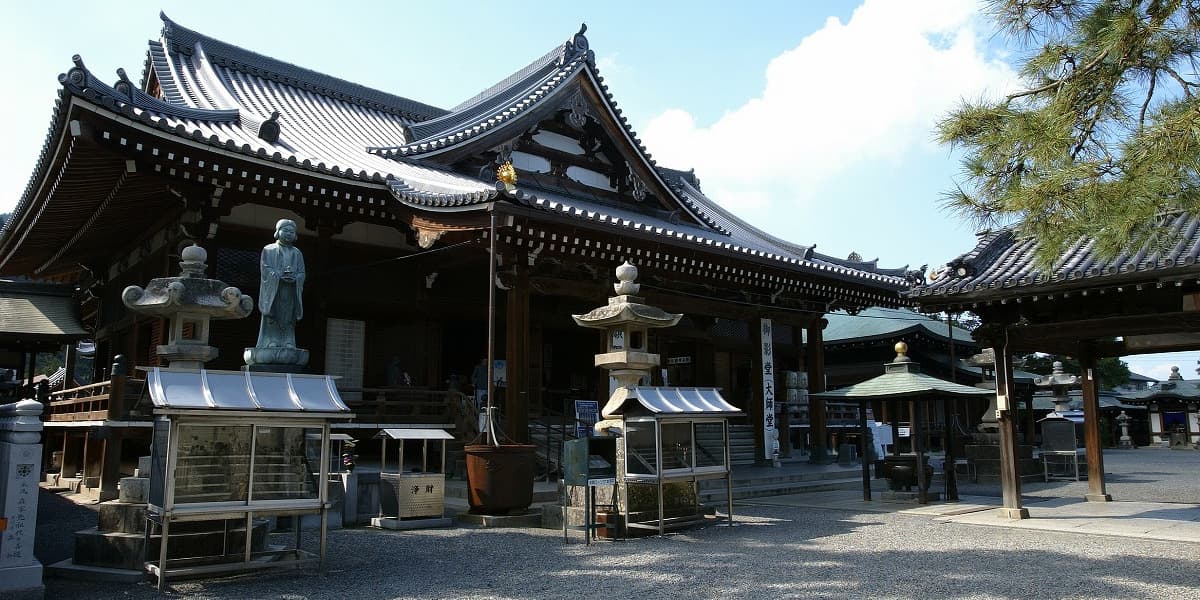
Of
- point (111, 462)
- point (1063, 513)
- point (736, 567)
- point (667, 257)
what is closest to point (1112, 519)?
point (1063, 513)

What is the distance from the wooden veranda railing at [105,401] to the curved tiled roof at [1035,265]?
1029 cm

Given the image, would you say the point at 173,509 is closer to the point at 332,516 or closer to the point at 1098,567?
the point at 332,516

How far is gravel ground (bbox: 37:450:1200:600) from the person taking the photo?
599 cm

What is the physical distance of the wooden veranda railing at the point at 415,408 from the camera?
12.8m

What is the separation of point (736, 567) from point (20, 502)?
5489mm

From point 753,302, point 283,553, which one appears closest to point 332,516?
point 283,553

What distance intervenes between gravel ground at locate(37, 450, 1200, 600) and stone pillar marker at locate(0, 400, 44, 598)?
0.31 meters

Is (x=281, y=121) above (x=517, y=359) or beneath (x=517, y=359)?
above

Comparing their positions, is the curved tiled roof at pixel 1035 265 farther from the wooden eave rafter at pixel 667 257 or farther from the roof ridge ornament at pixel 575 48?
the roof ridge ornament at pixel 575 48

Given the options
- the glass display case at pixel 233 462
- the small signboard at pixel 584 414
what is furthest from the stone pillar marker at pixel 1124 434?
the glass display case at pixel 233 462

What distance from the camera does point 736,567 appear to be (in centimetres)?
689

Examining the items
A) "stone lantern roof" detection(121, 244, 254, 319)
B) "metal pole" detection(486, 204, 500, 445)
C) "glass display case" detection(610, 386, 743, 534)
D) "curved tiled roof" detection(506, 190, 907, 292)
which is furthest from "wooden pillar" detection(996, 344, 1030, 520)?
"stone lantern roof" detection(121, 244, 254, 319)

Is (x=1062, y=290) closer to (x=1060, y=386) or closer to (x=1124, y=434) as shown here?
(x=1060, y=386)

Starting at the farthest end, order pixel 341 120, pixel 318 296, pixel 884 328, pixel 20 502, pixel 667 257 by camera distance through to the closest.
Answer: pixel 884 328, pixel 341 120, pixel 667 257, pixel 318 296, pixel 20 502
